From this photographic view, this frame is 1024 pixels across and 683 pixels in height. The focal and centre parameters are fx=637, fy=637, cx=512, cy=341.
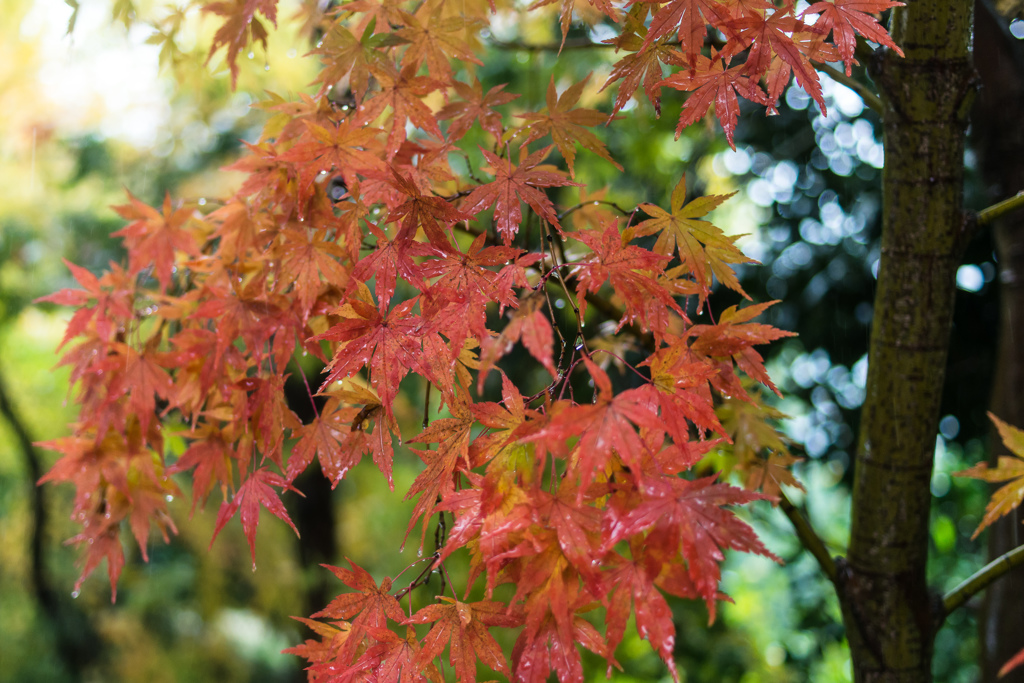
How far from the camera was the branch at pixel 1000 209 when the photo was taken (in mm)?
799

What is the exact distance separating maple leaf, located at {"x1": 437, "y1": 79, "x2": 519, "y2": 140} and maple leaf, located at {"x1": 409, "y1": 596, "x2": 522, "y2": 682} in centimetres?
58

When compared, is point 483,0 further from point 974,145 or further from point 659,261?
point 974,145

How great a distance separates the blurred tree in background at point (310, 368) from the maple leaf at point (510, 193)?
0.39 meters

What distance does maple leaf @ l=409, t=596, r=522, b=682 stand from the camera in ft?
2.09

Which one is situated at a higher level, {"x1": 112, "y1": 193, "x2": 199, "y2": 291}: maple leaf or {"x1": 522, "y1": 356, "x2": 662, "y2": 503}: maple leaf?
{"x1": 522, "y1": 356, "x2": 662, "y2": 503}: maple leaf

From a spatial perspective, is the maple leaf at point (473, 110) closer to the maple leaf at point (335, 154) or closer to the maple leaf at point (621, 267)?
the maple leaf at point (335, 154)

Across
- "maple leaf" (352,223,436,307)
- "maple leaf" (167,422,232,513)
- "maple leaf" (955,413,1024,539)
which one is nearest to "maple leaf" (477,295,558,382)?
"maple leaf" (352,223,436,307)

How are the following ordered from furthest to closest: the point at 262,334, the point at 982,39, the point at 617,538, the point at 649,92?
the point at 982,39, the point at 262,334, the point at 649,92, the point at 617,538

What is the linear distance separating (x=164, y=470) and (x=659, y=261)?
2.80ft

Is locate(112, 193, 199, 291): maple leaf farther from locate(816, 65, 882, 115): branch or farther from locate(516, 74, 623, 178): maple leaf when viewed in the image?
locate(816, 65, 882, 115): branch

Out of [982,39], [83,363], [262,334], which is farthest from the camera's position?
[982,39]

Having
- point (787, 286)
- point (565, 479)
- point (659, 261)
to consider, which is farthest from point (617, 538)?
point (787, 286)

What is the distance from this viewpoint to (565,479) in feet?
1.95

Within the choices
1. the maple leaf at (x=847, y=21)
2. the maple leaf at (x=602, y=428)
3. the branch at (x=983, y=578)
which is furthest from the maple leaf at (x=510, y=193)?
the branch at (x=983, y=578)
